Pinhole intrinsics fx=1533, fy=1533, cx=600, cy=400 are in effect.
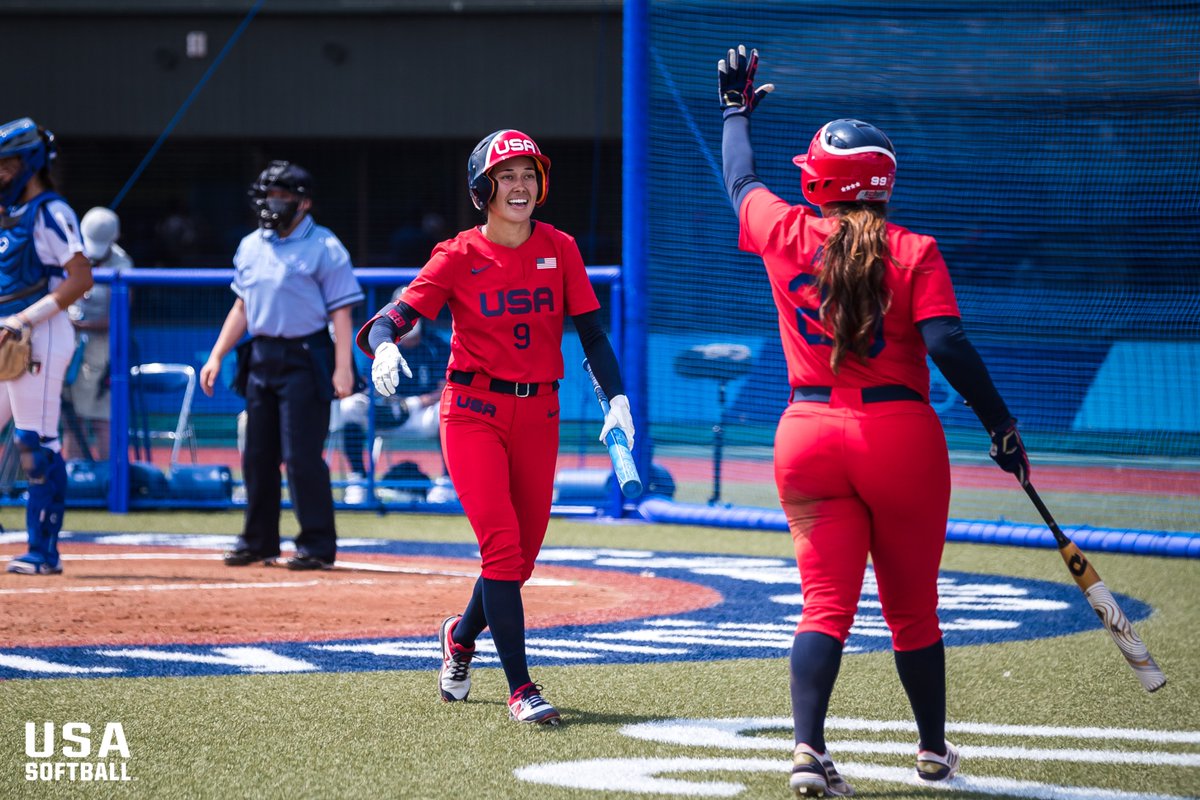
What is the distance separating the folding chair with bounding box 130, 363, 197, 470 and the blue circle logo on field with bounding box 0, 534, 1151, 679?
4005 mm

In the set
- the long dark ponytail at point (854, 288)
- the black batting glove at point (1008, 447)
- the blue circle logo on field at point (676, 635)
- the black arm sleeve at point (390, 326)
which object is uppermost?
the long dark ponytail at point (854, 288)

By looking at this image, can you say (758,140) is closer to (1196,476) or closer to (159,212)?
(1196,476)

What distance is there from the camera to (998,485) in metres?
12.6

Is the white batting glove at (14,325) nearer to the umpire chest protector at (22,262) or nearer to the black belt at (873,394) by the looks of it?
the umpire chest protector at (22,262)

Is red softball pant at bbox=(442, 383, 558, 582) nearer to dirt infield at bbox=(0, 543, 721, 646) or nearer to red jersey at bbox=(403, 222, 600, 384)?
red jersey at bbox=(403, 222, 600, 384)

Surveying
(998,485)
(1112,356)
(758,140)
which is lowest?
(998,485)

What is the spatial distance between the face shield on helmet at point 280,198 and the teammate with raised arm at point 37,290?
1049 millimetres

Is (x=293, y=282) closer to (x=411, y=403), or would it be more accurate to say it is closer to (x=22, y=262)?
(x=22, y=262)

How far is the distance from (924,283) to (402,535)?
6.98m

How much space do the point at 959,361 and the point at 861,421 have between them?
291mm

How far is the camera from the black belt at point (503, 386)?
5.03 metres

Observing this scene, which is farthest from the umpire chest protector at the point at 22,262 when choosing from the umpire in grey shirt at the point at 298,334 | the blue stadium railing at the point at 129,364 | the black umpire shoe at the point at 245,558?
the blue stadium railing at the point at 129,364

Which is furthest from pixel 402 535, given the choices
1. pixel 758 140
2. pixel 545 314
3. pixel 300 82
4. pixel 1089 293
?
pixel 300 82

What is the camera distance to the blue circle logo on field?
5.80 metres
